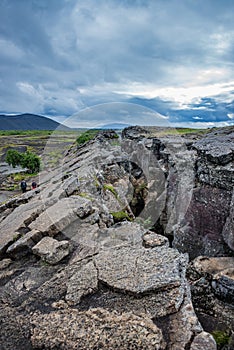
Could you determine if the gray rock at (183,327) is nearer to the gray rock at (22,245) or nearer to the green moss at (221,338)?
the green moss at (221,338)

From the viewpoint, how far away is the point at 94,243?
8875mm

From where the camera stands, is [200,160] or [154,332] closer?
[154,332]

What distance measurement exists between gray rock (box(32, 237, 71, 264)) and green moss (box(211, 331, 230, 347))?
4.45 m

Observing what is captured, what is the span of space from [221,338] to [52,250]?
4.95 metres

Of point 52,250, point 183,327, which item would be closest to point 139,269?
point 183,327

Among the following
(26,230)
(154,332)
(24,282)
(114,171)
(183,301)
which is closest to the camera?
(154,332)

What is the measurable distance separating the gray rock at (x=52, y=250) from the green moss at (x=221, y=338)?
4.45m

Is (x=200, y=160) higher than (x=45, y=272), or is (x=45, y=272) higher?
(x=200, y=160)

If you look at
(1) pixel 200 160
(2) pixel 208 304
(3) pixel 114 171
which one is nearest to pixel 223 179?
(1) pixel 200 160

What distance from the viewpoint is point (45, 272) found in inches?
302

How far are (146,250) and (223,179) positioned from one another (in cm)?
646

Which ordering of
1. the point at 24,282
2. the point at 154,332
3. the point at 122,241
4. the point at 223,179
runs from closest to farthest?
the point at 154,332, the point at 24,282, the point at 122,241, the point at 223,179

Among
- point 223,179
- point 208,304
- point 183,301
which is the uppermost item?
point 223,179

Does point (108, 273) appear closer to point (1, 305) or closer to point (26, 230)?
point (1, 305)
